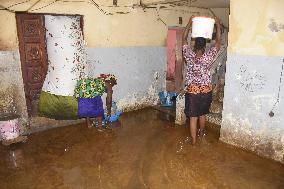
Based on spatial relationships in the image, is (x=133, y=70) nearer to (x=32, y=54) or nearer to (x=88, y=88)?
(x=88, y=88)

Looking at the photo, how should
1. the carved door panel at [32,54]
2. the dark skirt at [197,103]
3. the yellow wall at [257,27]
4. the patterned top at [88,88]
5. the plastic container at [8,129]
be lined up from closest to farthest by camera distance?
1. the yellow wall at [257,27]
2. the dark skirt at [197,103]
3. the plastic container at [8,129]
4. the carved door panel at [32,54]
5. the patterned top at [88,88]

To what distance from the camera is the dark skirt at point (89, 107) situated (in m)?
5.35

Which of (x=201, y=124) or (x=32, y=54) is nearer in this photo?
(x=201, y=124)

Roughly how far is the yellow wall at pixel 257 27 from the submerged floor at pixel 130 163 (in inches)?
71.0

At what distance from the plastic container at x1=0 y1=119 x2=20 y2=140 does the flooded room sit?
0.02m

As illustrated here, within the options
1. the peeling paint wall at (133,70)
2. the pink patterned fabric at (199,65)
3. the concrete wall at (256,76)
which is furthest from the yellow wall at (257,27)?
the peeling paint wall at (133,70)

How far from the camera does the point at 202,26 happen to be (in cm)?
431

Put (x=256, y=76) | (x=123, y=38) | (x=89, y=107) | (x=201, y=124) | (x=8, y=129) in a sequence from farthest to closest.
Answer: (x=123, y=38)
(x=89, y=107)
(x=201, y=124)
(x=8, y=129)
(x=256, y=76)

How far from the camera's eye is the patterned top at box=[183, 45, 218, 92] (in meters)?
4.35

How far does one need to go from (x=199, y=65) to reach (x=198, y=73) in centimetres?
14

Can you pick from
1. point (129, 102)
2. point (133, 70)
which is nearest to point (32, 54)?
point (133, 70)

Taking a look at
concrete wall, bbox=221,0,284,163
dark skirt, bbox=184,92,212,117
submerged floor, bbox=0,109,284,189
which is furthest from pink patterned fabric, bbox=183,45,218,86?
submerged floor, bbox=0,109,284,189

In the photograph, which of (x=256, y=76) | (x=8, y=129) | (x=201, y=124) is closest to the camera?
(x=256, y=76)

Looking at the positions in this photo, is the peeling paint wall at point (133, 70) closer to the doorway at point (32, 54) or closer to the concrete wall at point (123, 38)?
the concrete wall at point (123, 38)
